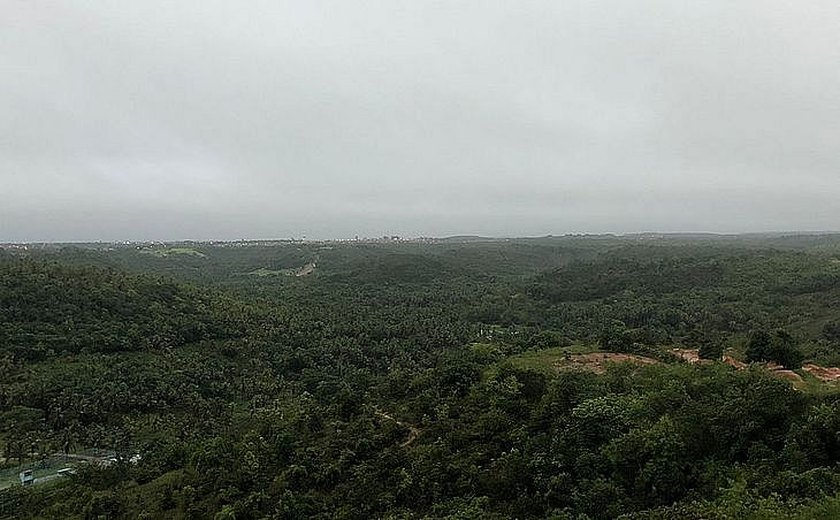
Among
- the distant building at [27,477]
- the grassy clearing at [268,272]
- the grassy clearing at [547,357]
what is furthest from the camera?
the grassy clearing at [268,272]

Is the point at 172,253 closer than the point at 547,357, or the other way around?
the point at 547,357

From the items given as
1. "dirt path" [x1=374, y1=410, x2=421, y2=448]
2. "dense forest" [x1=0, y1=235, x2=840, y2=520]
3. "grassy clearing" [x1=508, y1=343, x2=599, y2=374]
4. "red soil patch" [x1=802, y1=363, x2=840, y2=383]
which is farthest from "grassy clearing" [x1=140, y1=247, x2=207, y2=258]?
"red soil patch" [x1=802, y1=363, x2=840, y2=383]

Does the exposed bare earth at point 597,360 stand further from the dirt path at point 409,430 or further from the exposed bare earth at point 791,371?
the dirt path at point 409,430

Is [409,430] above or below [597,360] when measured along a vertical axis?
below

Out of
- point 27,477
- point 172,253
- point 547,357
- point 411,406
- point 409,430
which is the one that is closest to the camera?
point 409,430

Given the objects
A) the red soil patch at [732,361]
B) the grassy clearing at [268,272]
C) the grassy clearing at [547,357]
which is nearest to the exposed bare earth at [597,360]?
the grassy clearing at [547,357]

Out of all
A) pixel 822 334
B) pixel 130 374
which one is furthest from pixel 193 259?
pixel 822 334

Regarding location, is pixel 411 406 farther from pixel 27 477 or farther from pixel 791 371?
pixel 27 477

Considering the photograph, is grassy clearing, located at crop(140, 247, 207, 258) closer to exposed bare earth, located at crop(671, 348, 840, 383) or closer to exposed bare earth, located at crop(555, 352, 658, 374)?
exposed bare earth, located at crop(555, 352, 658, 374)

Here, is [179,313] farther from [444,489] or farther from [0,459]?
[444,489]

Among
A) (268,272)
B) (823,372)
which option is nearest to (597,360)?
(823,372)
